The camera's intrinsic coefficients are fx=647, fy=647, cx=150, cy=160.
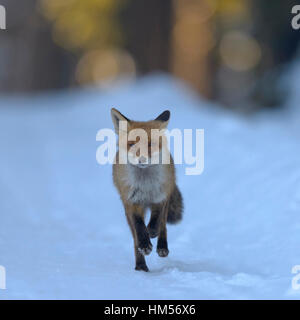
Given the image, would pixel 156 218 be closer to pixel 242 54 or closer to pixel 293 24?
pixel 293 24

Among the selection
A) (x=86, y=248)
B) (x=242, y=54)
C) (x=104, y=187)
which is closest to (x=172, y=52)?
(x=242, y=54)

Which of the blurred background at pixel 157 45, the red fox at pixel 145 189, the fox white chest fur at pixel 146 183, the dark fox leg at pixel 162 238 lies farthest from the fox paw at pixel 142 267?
the blurred background at pixel 157 45

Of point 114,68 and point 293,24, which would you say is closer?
point 293,24

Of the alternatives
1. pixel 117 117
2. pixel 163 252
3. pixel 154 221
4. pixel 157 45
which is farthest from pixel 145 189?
pixel 157 45

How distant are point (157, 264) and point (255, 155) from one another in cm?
480

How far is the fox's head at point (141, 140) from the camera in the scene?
6.11m

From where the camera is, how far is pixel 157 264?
23.4 ft

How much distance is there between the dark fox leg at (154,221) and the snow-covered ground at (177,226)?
0.41 m

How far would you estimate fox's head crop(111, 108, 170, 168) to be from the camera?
20.0ft

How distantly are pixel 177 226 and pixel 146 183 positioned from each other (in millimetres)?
2590

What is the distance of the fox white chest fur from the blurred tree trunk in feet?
65.6

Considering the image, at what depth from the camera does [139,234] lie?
6.49 metres
